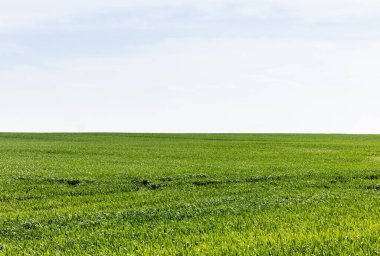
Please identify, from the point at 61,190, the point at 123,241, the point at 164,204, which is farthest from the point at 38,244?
the point at 61,190

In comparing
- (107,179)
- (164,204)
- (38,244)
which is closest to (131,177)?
(107,179)

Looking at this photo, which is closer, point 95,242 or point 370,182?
point 95,242

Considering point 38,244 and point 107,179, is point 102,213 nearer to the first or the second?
point 38,244

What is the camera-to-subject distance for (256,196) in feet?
52.4

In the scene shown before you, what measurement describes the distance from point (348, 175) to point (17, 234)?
1732 centimetres

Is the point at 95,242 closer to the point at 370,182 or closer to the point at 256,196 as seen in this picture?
the point at 256,196

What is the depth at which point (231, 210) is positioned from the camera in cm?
1309

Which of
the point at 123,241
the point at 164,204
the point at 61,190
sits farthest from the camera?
the point at 61,190

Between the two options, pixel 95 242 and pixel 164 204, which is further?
pixel 164 204

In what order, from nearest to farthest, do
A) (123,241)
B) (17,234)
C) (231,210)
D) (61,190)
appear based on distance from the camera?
(123,241), (17,234), (231,210), (61,190)

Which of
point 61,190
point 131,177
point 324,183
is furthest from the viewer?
point 131,177

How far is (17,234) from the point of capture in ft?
37.5

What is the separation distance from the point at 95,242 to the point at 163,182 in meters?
10.0

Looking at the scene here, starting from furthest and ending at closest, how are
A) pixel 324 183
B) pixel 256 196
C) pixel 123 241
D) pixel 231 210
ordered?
pixel 324 183, pixel 256 196, pixel 231 210, pixel 123 241
